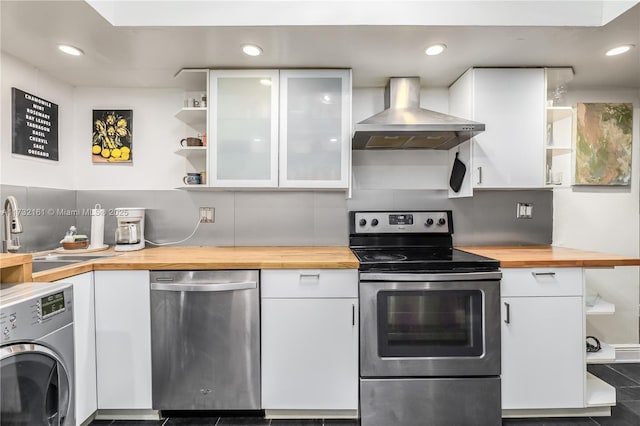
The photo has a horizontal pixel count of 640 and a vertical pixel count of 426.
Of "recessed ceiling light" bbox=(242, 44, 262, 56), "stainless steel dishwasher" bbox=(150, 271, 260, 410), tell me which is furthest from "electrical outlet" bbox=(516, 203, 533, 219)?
"recessed ceiling light" bbox=(242, 44, 262, 56)

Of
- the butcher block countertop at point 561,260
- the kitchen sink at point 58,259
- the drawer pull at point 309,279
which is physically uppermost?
the butcher block countertop at point 561,260

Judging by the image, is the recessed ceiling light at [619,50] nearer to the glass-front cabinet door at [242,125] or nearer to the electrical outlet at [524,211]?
the electrical outlet at [524,211]

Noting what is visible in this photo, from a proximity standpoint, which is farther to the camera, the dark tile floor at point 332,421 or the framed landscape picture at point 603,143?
the framed landscape picture at point 603,143

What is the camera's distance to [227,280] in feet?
5.53

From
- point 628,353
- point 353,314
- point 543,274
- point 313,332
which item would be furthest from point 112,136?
point 628,353

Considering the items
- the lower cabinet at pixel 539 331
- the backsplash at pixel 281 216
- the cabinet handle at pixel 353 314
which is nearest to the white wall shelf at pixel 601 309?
the lower cabinet at pixel 539 331

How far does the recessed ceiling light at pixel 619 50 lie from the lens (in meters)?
1.80

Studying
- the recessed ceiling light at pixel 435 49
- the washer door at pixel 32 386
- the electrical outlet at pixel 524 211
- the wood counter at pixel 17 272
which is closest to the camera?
the washer door at pixel 32 386

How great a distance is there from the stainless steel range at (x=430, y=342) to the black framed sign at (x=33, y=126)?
2.14 meters

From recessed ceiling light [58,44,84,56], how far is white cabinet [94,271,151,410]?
1.26 m

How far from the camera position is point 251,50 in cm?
183

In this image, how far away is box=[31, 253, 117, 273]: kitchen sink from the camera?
185cm

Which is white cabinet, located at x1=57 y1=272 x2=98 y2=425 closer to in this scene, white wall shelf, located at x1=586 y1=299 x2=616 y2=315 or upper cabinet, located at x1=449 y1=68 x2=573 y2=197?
upper cabinet, located at x1=449 y1=68 x2=573 y2=197

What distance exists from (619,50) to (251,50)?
6.89ft
